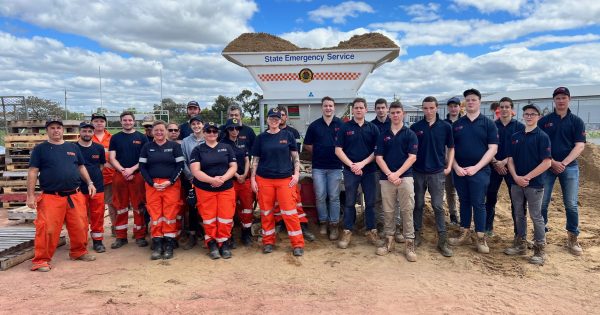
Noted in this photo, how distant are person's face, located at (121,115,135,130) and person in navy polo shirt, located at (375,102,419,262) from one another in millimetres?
3330

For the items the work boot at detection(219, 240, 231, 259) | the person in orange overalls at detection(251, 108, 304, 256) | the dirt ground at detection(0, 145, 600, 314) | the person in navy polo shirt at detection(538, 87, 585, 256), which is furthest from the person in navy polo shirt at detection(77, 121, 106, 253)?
the person in navy polo shirt at detection(538, 87, 585, 256)

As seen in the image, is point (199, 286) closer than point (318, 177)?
Yes

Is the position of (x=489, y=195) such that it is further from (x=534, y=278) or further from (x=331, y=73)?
(x=331, y=73)

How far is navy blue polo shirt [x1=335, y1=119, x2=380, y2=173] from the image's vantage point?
4.85 metres

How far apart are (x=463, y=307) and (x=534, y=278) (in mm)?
1191

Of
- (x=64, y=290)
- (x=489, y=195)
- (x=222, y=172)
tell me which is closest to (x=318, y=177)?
(x=222, y=172)

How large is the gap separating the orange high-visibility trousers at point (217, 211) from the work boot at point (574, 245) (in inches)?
168

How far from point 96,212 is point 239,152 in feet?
6.83

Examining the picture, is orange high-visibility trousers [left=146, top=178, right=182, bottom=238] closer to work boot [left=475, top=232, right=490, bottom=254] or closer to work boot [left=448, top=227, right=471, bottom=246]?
work boot [left=448, top=227, right=471, bottom=246]

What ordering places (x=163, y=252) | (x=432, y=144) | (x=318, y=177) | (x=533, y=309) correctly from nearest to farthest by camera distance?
(x=533, y=309) < (x=432, y=144) < (x=163, y=252) < (x=318, y=177)

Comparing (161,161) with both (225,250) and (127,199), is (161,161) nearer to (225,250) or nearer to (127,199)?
(127,199)

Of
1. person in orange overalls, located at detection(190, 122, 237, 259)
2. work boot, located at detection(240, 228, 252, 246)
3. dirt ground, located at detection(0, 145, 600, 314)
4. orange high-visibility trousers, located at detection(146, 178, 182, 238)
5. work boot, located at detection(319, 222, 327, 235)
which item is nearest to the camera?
dirt ground, located at detection(0, 145, 600, 314)

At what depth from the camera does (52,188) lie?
14.5 feet

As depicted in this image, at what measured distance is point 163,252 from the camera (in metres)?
4.90
